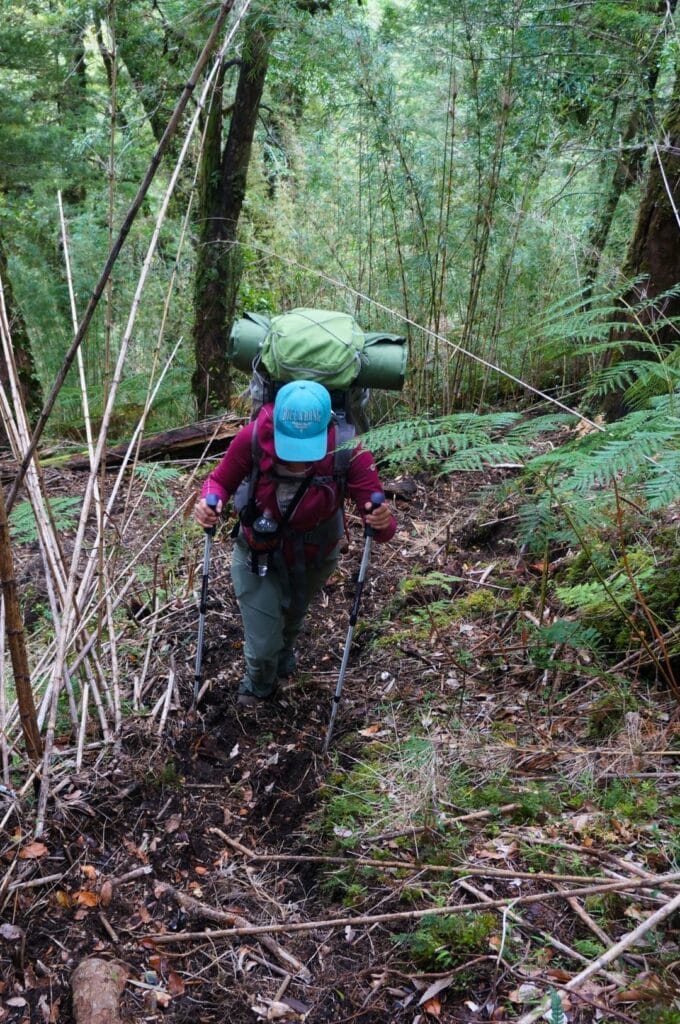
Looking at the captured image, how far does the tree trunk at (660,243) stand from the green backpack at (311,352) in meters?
1.73

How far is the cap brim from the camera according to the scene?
2.96 meters

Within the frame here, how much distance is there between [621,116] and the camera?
206 inches

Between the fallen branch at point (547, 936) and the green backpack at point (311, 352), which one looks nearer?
the fallen branch at point (547, 936)

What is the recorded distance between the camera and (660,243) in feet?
13.3

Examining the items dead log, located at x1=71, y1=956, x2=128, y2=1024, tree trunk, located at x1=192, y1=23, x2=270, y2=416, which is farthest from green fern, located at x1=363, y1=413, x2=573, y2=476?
tree trunk, located at x1=192, y1=23, x2=270, y2=416

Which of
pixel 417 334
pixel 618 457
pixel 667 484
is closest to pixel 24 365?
pixel 417 334

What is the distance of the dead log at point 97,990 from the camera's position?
6.26 ft

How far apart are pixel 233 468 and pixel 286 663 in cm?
126

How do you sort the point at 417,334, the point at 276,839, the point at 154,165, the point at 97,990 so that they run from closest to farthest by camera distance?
the point at 154,165, the point at 97,990, the point at 276,839, the point at 417,334

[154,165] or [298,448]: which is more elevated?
[154,165]

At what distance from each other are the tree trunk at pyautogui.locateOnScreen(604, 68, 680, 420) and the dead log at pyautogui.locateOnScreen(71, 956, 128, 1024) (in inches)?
140

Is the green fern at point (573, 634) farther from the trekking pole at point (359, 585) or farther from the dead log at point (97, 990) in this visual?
the dead log at point (97, 990)

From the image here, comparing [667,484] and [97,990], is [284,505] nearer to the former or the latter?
[667,484]

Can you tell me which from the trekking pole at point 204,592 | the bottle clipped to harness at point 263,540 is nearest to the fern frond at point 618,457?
the bottle clipped to harness at point 263,540
